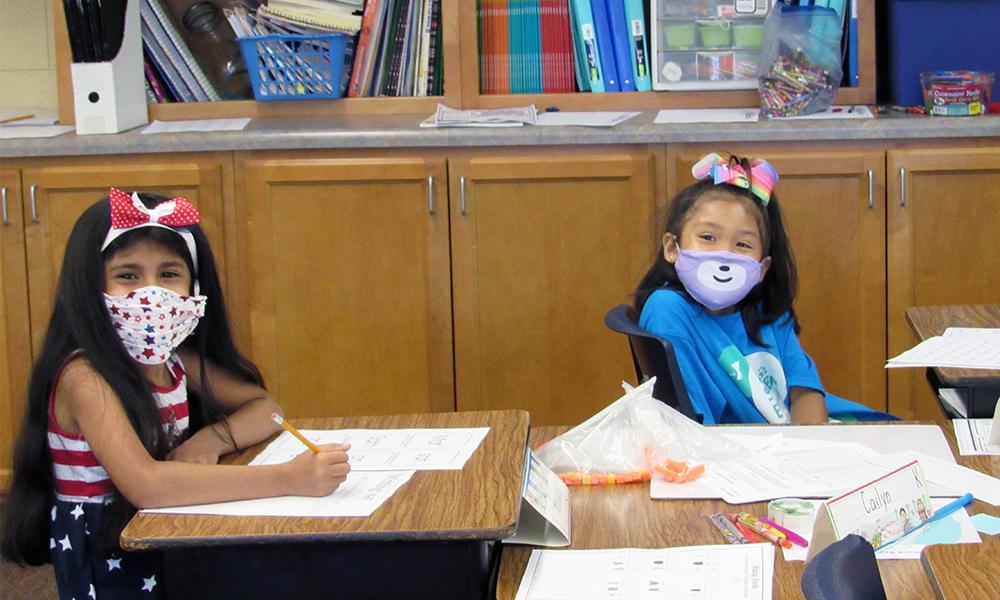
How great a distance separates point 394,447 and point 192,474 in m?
Result: 0.28

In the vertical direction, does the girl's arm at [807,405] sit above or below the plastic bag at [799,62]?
below

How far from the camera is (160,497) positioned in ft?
5.29

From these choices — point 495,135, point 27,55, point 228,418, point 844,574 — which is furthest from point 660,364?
point 27,55

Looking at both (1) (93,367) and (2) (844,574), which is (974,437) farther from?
(1) (93,367)

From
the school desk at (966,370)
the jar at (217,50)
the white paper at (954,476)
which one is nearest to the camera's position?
the white paper at (954,476)

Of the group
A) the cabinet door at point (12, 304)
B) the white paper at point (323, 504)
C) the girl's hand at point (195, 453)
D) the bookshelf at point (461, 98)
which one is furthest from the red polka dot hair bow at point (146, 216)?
the bookshelf at point (461, 98)

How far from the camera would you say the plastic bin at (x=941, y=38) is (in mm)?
3330

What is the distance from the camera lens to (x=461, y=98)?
3.56m

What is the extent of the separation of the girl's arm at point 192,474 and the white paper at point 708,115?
1830mm

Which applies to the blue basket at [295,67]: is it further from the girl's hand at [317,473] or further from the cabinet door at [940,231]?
the girl's hand at [317,473]

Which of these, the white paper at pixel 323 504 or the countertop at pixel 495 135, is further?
the countertop at pixel 495 135

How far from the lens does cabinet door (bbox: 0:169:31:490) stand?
3.33 m

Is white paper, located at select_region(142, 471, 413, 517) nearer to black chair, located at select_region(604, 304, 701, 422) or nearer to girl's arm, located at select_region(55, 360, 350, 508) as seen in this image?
girl's arm, located at select_region(55, 360, 350, 508)

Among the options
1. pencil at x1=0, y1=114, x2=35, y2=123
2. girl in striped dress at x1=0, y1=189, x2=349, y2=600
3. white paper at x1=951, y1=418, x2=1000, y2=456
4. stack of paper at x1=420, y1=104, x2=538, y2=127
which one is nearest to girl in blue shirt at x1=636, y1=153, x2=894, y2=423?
white paper at x1=951, y1=418, x2=1000, y2=456
